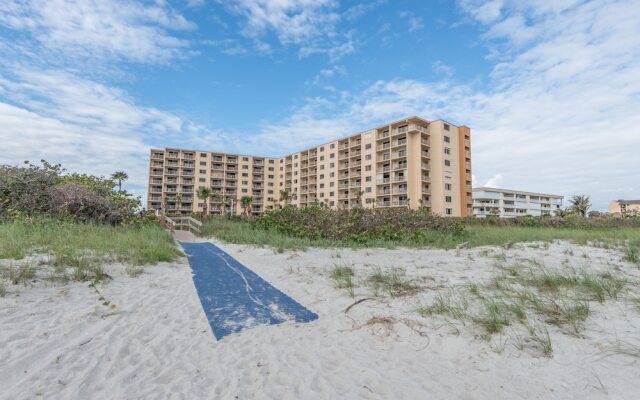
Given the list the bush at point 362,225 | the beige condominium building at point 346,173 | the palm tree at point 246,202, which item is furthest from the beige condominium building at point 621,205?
the palm tree at point 246,202

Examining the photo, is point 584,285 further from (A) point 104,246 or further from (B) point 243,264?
(A) point 104,246

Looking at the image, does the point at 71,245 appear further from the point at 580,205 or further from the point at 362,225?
the point at 580,205

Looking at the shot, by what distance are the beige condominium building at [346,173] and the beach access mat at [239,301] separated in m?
17.8

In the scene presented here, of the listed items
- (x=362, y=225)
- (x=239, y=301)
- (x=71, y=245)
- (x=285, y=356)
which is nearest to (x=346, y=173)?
(x=362, y=225)

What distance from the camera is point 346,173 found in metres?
56.2

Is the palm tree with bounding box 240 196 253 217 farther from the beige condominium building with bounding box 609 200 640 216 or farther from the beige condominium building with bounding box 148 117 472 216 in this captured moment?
the beige condominium building with bounding box 609 200 640 216

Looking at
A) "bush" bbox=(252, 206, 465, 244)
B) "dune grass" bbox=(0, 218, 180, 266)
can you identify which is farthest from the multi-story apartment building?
"dune grass" bbox=(0, 218, 180, 266)

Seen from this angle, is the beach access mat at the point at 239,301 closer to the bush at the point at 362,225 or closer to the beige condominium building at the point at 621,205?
the bush at the point at 362,225

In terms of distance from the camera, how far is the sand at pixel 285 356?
270 cm

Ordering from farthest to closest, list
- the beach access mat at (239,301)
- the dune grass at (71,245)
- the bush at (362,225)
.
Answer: the bush at (362,225) → the dune grass at (71,245) → the beach access mat at (239,301)

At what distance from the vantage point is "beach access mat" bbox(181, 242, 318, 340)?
14.7ft

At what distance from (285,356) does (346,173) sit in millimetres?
53524

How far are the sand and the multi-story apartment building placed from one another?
70.4 m

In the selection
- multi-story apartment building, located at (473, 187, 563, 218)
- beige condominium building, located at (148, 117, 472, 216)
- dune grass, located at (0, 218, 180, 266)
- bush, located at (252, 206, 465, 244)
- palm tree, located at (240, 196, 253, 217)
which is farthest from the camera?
multi-story apartment building, located at (473, 187, 563, 218)
